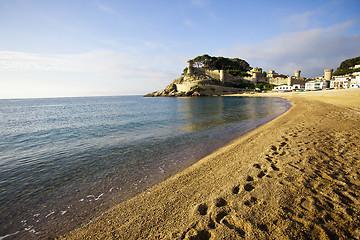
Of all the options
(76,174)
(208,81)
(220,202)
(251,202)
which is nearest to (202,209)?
(220,202)

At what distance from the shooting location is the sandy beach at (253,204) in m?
2.58

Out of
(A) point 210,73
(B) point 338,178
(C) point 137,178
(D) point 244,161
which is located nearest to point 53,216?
(C) point 137,178

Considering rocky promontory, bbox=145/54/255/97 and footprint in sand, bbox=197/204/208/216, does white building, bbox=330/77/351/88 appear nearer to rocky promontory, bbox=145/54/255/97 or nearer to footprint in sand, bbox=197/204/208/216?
rocky promontory, bbox=145/54/255/97

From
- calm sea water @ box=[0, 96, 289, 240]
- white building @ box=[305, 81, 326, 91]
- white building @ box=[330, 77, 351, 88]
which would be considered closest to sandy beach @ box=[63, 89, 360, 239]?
calm sea water @ box=[0, 96, 289, 240]

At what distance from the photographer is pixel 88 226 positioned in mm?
3338

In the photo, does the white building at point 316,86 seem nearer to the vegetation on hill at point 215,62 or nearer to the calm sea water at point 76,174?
the vegetation on hill at point 215,62

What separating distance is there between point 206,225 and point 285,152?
4633mm

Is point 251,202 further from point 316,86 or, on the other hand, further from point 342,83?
point 316,86

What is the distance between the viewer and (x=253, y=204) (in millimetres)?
3203

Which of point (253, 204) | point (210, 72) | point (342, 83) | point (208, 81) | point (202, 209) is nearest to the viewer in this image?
point (253, 204)

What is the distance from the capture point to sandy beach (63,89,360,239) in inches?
102

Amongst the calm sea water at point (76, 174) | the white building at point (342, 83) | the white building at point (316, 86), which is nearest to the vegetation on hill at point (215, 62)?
the white building at point (316, 86)

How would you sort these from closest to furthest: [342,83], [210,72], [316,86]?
1. [342,83]
2. [316,86]
3. [210,72]

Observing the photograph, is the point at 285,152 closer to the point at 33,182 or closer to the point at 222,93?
the point at 33,182
